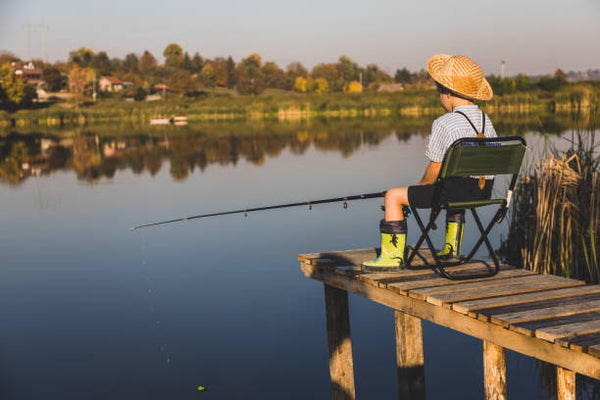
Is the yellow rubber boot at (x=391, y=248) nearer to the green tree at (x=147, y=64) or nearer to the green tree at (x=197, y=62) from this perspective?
the green tree at (x=197, y=62)

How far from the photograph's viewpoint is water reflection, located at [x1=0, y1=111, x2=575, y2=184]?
26.3 m

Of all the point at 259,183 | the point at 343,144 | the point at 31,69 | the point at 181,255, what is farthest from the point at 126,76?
the point at 181,255

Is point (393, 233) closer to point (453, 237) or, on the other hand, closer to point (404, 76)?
point (453, 237)

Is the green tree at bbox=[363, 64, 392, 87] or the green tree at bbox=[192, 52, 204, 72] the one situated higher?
the green tree at bbox=[192, 52, 204, 72]

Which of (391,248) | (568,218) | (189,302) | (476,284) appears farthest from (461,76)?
(189,302)

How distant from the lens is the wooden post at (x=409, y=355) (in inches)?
210

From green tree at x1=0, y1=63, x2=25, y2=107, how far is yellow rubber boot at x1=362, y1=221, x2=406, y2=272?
277 feet

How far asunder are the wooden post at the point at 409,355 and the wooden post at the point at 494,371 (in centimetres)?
109

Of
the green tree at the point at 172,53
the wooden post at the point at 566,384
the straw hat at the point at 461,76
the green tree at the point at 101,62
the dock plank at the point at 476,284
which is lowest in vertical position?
the wooden post at the point at 566,384

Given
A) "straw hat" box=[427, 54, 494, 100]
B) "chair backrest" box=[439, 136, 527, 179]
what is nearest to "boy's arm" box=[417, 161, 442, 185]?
"chair backrest" box=[439, 136, 527, 179]

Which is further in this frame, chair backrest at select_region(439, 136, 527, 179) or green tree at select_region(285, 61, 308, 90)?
green tree at select_region(285, 61, 308, 90)

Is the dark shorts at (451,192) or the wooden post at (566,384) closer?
the wooden post at (566,384)

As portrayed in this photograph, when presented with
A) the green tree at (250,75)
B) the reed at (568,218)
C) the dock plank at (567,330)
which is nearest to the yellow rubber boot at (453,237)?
the dock plank at (567,330)

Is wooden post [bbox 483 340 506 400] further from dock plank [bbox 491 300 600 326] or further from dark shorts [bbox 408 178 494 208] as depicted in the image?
dark shorts [bbox 408 178 494 208]
